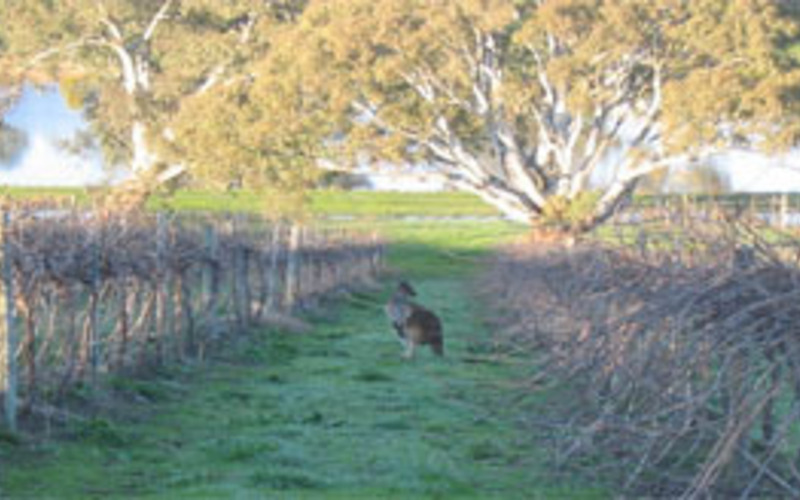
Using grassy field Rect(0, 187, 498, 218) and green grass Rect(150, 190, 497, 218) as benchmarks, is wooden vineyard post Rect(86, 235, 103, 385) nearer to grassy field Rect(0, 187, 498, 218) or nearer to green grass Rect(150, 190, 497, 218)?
grassy field Rect(0, 187, 498, 218)

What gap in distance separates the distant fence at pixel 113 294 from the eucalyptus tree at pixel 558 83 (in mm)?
15312

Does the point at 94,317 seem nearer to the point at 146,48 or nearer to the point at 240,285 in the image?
the point at 240,285

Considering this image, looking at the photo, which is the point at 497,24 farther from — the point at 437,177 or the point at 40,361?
the point at 40,361

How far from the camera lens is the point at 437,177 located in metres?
45.6

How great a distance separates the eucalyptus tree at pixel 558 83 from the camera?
130ft

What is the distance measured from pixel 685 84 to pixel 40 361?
1128 inches

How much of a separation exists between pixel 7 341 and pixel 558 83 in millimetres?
30955

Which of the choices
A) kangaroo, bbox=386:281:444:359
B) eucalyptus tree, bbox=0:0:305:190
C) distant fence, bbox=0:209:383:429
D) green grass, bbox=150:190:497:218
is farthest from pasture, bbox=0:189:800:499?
green grass, bbox=150:190:497:218

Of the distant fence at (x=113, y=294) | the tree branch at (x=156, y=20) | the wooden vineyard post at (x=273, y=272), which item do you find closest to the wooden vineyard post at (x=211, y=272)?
the distant fence at (x=113, y=294)

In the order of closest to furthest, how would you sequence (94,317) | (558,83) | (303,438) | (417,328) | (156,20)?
(303,438) → (94,317) → (417,328) → (558,83) → (156,20)

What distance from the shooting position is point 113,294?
1597 centimetres

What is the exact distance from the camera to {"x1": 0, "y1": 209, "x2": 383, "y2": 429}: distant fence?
40.6 feet

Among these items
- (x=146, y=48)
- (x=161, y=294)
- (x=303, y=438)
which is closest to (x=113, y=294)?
→ (x=161, y=294)

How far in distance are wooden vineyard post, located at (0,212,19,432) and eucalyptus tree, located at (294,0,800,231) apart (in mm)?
24877
